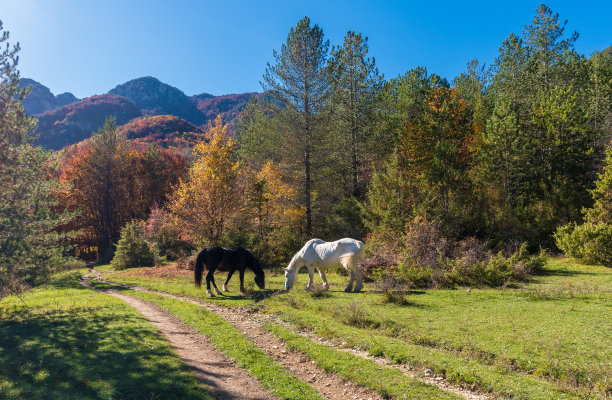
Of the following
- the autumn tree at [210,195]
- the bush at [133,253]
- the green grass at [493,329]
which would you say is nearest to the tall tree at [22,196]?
the green grass at [493,329]

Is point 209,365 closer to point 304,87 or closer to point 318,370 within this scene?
point 318,370

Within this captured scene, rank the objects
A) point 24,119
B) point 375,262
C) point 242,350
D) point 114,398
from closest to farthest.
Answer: point 114,398
point 242,350
point 24,119
point 375,262

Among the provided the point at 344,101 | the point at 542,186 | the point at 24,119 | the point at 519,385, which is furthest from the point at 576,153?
the point at 24,119

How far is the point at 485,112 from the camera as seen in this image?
35.3 m

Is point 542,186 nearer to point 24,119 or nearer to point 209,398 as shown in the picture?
point 209,398

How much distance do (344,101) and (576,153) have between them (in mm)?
21215

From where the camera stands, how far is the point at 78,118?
457ft

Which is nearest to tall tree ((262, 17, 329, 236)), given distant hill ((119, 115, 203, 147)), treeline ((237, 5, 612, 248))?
treeline ((237, 5, 612, 248))

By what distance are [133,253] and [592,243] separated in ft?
124

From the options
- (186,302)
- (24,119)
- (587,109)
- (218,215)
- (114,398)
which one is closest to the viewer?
(114,398)

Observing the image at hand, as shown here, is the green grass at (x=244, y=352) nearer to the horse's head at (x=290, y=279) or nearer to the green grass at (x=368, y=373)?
the green grass at (x=368, y=373)

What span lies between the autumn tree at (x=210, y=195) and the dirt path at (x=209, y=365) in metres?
15.1

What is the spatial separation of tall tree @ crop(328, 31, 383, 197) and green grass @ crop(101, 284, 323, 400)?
891 inches

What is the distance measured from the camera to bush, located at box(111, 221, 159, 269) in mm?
33000
